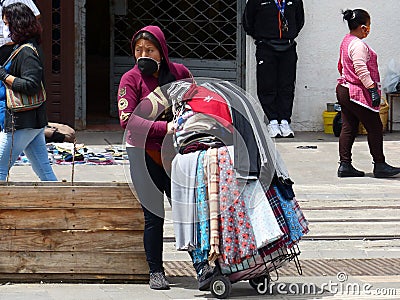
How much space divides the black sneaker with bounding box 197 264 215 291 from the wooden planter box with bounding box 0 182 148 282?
0.49 meters

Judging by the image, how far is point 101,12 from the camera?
23594mm

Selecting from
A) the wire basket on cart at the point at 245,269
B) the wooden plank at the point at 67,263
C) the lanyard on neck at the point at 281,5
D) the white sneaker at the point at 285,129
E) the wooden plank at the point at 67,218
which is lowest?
the white sneaker at the point at 285,129

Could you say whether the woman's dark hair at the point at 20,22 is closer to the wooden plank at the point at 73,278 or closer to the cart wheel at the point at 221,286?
the wooden plank at the point at 73,278

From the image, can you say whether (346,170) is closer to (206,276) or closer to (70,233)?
(206,276)

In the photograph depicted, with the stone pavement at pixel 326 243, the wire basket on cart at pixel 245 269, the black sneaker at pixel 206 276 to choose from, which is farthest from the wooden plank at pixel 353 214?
the black sneaker at pixel 206 276

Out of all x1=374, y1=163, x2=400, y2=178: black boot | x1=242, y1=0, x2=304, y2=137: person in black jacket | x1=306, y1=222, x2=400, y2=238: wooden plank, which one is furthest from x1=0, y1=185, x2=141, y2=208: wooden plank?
x1=242, y1=0, x2=304, y2=137: person in black jacket

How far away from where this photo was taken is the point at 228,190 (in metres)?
5.91

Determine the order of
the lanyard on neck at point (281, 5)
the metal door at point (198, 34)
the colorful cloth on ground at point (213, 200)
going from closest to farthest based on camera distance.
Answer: the colorful cloth on ground at point (213, 200), the lanyard on neck at point (281, 5), the metal door at point (198, 34)

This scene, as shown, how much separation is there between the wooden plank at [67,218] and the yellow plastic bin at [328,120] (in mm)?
6895

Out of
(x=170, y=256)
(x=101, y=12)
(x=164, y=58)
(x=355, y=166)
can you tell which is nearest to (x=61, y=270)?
A: (x=170, y=256)

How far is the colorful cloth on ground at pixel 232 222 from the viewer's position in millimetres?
5902

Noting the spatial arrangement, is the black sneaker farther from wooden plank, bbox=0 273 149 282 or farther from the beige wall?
the beige wall

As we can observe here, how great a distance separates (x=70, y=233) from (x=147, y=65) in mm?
1226

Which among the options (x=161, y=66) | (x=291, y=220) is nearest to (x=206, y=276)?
(x=291, y=220)
